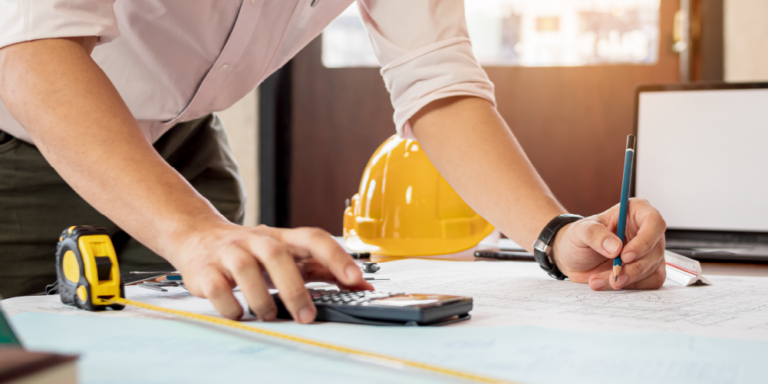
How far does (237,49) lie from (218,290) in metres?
0.53

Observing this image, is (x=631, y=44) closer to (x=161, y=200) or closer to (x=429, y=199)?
(x=429, y=199)

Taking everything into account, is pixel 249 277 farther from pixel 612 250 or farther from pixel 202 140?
pixel 202 140

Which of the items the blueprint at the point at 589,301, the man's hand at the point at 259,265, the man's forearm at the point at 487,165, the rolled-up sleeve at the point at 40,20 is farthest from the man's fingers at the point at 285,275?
the man's forearm at the point at 487,165

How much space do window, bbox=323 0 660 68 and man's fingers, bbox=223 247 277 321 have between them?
2081mm

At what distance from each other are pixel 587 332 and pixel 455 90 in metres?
0.47

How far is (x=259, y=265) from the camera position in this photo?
1.50 ft

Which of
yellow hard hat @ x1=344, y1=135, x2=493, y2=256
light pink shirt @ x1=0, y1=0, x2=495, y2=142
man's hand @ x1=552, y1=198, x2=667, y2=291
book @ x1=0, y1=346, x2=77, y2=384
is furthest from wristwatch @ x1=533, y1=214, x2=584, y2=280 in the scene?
book @ x1=0, y1=346, x2=77, y2=384

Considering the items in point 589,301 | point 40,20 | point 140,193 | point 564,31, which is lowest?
point 589,301

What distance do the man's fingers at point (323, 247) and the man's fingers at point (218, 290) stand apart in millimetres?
55

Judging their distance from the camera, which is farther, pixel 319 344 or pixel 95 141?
pixel 95 141

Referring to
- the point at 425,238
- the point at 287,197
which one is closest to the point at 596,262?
the point at 425,238

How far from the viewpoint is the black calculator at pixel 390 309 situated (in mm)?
456

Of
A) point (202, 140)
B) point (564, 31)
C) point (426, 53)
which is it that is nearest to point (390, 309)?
point (426, 53)

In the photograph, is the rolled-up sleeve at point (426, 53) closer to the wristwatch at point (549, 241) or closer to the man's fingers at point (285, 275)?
the wristwatch at point (549, 241)
